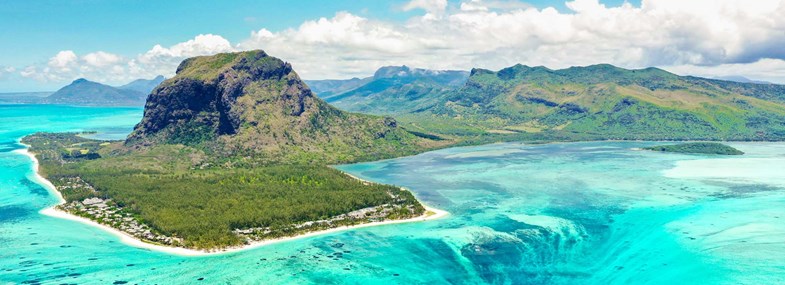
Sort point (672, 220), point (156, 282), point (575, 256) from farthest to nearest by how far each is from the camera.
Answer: point (672, 220), point (575, 256), point (156, 282)

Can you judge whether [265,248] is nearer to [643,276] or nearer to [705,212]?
[643,276]

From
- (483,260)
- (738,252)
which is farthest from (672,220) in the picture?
(483,260)

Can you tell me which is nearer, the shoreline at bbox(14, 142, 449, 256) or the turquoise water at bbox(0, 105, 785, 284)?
the turquoise water at bbox(0, 105, 785, 284)

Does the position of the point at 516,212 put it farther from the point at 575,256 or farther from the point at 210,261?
the point at 210,261

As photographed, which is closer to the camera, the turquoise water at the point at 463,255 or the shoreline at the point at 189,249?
the turquoise water at the point at 463,255

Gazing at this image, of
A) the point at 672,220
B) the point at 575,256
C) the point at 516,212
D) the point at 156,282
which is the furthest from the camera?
the point at 516,212

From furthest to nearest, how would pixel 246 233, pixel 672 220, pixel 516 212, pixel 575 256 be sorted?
1. pixel 516 212
2. pixel 672 220
3. pixel 246 233
4. pixel 575 256

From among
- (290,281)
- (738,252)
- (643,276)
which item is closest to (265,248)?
(290,281)

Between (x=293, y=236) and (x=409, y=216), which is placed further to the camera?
(x=409, y=216)

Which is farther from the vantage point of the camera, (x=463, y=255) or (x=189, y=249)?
(x=189, y=249)
